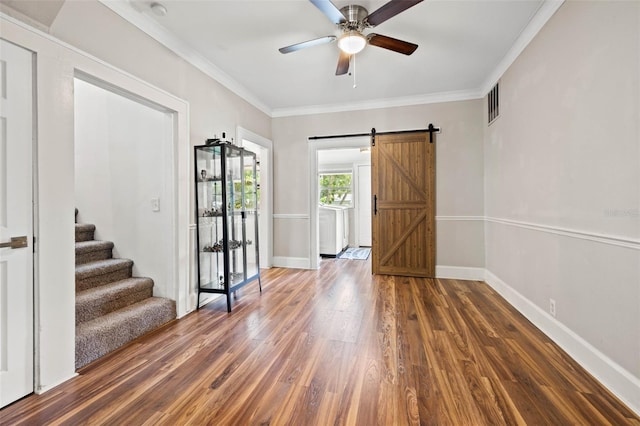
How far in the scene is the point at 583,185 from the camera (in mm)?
1947

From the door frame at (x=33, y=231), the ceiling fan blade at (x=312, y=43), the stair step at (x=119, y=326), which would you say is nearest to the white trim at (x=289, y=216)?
the stair step at (x=119, y=326)

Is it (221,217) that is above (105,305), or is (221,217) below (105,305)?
above

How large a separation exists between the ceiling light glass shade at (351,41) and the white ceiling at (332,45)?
0.21 meters

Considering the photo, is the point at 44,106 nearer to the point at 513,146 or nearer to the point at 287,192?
the point at 287,192

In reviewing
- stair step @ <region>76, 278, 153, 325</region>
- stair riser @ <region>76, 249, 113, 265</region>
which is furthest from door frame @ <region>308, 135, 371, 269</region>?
stair riser @ <region>76, 249, 113, 265</region>

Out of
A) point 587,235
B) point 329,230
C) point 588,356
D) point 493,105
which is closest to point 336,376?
point 588,356

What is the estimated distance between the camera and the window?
7.76 m

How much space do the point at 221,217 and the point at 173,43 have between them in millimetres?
1729

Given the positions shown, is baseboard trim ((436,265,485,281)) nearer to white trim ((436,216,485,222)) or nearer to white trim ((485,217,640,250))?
white trim ((436,216,485,222))

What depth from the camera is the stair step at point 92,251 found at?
2.72m

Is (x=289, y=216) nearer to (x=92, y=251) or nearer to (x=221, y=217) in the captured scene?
(x=221, y=217)

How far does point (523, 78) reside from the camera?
2854 mm

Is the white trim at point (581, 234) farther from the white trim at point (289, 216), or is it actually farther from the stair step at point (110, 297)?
the stair step at point (110, 297)

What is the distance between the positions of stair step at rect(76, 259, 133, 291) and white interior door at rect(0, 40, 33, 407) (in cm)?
87
